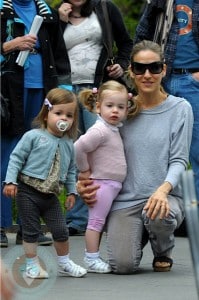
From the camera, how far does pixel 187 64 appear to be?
28.2 feet

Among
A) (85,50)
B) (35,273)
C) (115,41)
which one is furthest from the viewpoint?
(115,41)

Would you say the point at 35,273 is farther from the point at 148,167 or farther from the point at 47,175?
the point at 148,167

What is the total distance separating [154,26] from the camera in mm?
8820

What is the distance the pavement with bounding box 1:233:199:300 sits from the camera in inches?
255

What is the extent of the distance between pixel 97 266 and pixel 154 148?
85 centimetres

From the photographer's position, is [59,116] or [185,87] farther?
[185,87]

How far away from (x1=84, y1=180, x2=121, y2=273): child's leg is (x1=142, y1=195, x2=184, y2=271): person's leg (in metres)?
0.28

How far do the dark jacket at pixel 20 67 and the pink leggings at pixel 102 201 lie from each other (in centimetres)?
128

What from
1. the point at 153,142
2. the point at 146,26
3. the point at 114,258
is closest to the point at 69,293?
the point at 114,258

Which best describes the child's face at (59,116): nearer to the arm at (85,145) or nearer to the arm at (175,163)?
the arm at (85,145)

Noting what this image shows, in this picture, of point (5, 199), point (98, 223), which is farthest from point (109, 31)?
point (98, 223)

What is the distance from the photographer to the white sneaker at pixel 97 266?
7340 millimetres

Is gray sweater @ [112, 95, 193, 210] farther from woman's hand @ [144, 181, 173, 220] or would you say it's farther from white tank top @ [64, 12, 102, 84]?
white tank top @ [64, 12, 102, 84]

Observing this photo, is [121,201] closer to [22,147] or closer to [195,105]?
[22,147]
